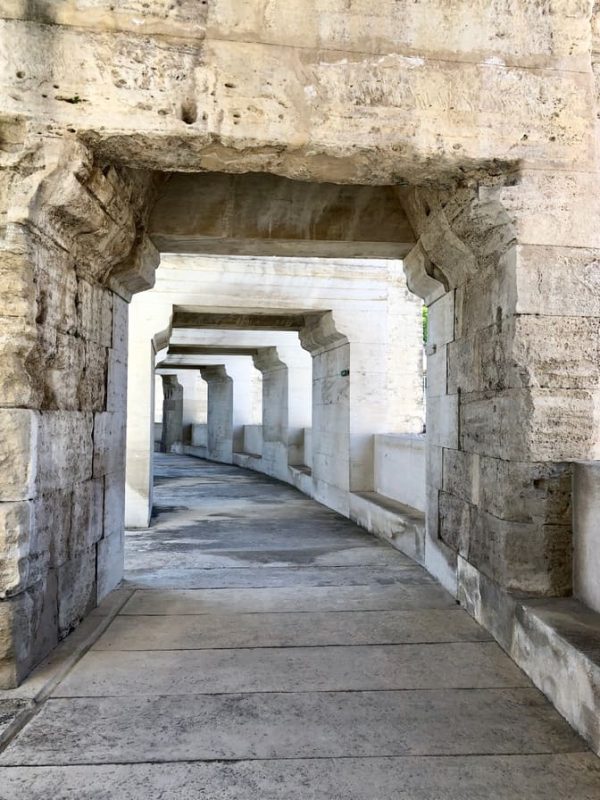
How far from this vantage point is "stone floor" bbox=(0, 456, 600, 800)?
181 cm

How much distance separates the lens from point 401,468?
591 centimetres

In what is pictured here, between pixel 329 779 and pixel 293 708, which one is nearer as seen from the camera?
pixel 329 779

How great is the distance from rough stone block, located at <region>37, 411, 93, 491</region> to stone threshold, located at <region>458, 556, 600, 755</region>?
87.9 inches

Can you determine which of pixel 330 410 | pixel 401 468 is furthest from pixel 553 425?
pixel 330 410

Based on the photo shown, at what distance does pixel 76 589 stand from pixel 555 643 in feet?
7.60

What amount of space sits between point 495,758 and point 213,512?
5.54 meters

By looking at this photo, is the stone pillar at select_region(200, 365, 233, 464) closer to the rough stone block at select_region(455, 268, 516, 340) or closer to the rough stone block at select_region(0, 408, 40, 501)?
the rough stone block at select_region(455, 268, 516, 340)

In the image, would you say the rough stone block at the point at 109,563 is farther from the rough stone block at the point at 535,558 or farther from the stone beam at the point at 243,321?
the stone beam at the point at 243,321

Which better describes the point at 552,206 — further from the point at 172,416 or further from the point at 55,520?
the point at 172,416

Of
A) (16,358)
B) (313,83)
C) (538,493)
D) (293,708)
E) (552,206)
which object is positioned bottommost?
(293,708)

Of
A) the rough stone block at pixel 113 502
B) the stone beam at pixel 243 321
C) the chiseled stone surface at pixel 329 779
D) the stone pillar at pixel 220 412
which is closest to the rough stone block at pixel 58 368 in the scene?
the rough stone block at pixel 113 502

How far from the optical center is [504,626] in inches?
111

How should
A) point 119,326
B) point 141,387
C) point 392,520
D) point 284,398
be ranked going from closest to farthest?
point 119,326
point 392,520
point 141,387
point 284,398

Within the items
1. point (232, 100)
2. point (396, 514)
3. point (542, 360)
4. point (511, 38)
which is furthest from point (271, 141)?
point (396, 514)
